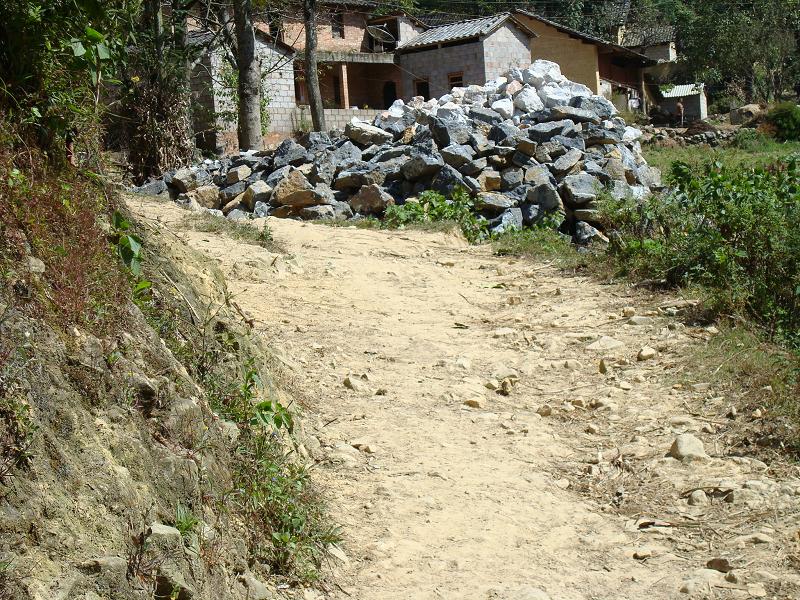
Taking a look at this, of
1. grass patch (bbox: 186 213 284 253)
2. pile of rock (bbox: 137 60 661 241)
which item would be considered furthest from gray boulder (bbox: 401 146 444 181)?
grass patch (bbox: 186 213 284 253)

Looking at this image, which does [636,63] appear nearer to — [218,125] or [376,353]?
[218,125]

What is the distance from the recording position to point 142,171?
50.9 ft

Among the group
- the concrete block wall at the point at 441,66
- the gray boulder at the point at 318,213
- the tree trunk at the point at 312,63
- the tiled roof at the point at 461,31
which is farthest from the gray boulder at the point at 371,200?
the tiled roof at the point at 461,31

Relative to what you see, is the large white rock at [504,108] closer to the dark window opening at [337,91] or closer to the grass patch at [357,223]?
the grass patch at [357,223]

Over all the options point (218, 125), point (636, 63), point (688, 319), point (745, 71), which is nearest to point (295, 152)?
point (218, 125)

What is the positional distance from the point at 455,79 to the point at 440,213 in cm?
1909

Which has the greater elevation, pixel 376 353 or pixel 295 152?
pixel 295 152

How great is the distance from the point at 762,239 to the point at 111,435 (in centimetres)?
578

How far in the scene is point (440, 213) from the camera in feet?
39.7

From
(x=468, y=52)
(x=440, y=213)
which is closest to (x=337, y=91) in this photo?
(x=468, y=52)

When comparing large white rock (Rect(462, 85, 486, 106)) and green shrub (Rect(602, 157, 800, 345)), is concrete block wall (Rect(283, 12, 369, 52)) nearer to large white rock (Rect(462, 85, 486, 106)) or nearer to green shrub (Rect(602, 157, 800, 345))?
large white rock (Rect(462, 85, 486, 106))

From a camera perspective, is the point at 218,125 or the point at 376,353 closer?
the point at 376,353

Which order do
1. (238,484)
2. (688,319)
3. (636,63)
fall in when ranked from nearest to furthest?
1. (238,484)
2. (688,319)
3. (636,63)

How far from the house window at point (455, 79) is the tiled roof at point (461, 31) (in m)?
1.04
